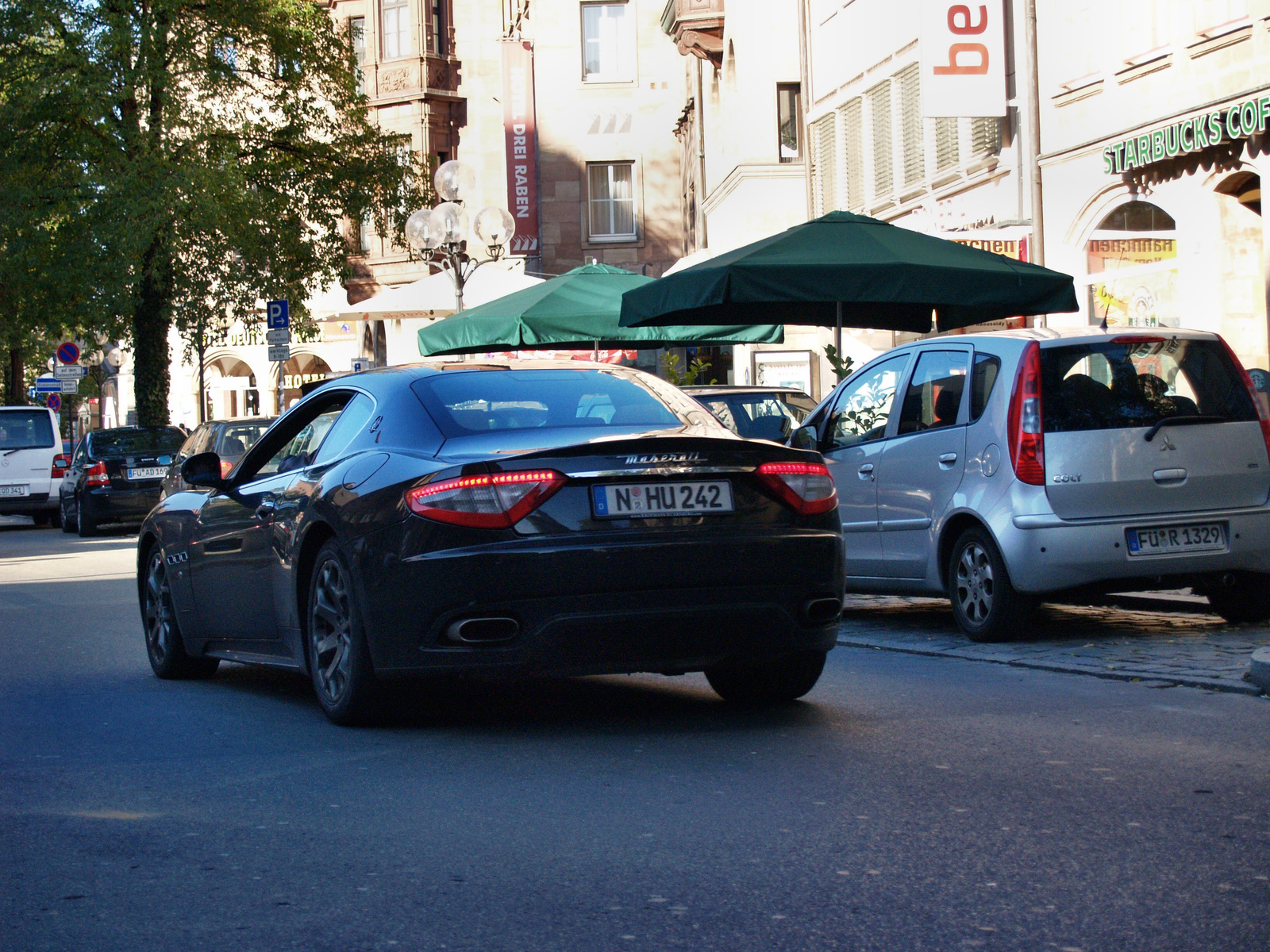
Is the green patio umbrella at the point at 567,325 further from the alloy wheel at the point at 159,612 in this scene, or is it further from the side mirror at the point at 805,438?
the alloy wheel at the point at 159,612

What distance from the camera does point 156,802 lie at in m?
5.68

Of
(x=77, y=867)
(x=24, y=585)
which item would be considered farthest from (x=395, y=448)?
(x=24, y=585)

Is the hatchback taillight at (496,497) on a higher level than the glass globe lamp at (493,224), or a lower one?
lower

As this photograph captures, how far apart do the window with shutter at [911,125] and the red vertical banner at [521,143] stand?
879 inches

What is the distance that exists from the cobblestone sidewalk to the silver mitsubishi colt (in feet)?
0.85

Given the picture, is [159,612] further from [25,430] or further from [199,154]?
[199,154]

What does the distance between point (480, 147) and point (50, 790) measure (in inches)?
1908

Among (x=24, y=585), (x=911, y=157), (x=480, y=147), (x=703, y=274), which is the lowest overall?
(x=24, y=585)

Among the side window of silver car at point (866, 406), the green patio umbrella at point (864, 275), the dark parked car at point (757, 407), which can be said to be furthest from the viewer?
the dark parked car at point (757, 407)

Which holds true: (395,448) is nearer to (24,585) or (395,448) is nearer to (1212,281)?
(24,585)

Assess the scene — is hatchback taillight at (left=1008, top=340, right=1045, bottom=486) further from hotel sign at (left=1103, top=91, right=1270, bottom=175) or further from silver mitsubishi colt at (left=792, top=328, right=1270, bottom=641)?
hotel sign at (left=1103, top=91, right=1270, bottom=175)

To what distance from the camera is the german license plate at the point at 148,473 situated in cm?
2598

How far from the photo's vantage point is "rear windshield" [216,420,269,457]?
923 inches

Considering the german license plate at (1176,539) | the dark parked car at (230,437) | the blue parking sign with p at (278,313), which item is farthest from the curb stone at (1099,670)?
the blue parking sign with p at (278,313)
